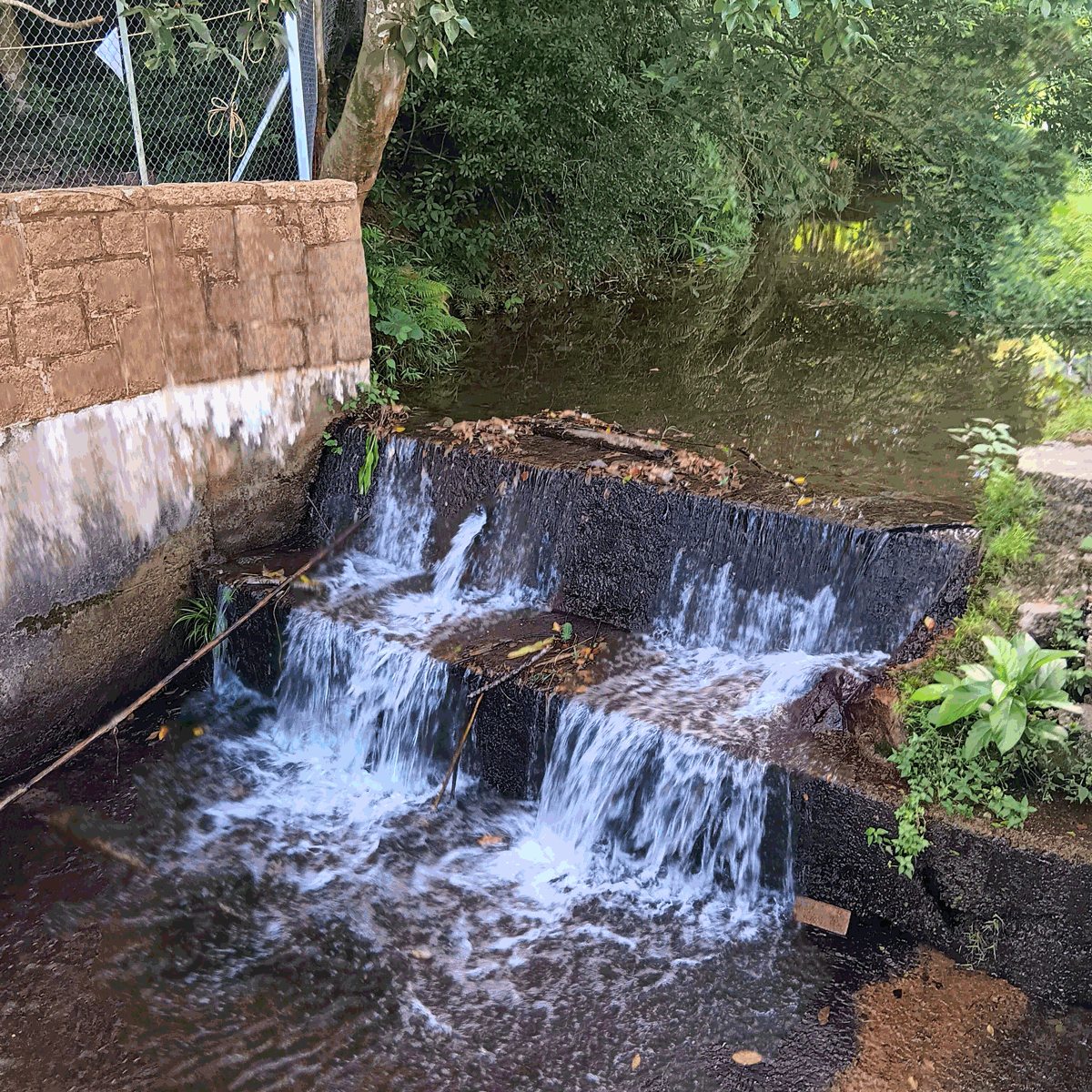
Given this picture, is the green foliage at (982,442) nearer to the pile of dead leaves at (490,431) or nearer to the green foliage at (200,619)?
the pile of dead leaves at (490,431)

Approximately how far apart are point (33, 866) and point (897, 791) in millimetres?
4019

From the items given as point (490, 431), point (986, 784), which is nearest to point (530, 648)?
point (490, 431)

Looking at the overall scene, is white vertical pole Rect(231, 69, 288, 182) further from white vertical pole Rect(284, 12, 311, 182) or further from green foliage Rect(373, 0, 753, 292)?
green foliage Rect(373, 0, 753, 292)

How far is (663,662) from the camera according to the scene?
18.0ft

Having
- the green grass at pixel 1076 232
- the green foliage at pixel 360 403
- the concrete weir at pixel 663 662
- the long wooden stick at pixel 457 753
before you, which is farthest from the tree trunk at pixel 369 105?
the green grass at pixel 1076 232

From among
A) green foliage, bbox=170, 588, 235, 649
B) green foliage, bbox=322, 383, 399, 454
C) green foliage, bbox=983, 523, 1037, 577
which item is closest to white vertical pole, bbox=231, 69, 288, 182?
green foliage, bbox=322, 383, 399, 454

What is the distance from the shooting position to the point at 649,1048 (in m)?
3.79

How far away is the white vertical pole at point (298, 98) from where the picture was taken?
6293 mm

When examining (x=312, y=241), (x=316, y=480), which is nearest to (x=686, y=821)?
(x=316, y=480)

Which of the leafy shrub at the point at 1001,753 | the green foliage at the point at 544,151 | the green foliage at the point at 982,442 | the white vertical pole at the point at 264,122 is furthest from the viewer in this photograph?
the green foliage at the point at 544,151

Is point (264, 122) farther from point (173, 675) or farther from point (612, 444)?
point (173, 675)

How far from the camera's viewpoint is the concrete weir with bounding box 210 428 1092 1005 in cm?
409

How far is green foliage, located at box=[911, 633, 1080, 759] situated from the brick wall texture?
4.60 m

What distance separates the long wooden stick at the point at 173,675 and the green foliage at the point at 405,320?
2.12 m
